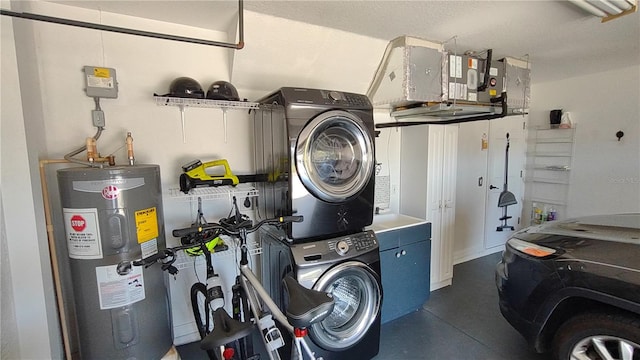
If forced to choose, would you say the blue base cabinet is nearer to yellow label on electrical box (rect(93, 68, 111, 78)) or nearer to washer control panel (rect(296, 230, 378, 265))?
washer control panel (rect(296, 230, 378, 265))

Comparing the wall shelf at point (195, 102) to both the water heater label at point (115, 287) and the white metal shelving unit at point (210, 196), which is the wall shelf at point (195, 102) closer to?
the white metal shelving unit at point (210, 196)

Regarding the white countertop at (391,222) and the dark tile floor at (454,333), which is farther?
the white countertop at (391,222)

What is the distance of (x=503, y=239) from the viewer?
14.5 feet

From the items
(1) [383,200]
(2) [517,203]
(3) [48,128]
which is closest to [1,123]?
(3) [48,128]

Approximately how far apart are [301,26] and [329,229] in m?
1.51

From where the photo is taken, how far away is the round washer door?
73.0 inches

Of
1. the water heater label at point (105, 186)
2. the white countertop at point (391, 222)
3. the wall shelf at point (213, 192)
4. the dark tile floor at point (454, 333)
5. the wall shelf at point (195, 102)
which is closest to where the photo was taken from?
the water heater label at point (105, 186)

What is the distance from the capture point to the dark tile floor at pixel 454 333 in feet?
7.20

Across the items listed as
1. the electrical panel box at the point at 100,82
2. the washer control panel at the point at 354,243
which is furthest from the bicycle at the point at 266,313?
the electrical panel box at the point at 100,82

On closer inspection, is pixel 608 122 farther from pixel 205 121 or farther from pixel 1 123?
pixel 1 123

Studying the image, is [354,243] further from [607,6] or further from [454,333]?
[607,6]

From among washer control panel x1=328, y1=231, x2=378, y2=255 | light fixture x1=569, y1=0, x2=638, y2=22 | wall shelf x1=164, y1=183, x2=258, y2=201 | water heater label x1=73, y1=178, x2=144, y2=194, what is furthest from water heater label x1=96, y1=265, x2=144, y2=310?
light fixture x1=569, y1=0, x2=638, y2=22

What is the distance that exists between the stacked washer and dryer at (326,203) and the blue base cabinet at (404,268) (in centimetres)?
39

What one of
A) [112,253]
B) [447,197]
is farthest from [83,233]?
[447,197]
